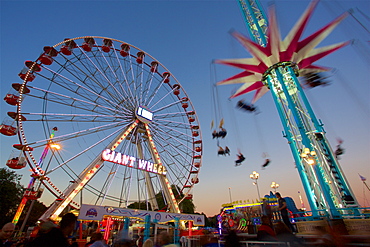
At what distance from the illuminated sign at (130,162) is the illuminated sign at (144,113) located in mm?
3637

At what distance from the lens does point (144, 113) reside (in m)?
16.5

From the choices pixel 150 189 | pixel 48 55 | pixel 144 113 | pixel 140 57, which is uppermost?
pixel 140 57

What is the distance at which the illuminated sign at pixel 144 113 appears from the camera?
16.1 metres

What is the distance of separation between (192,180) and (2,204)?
71.3ft

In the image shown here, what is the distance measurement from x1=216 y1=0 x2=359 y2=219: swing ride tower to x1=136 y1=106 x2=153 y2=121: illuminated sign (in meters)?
6.98

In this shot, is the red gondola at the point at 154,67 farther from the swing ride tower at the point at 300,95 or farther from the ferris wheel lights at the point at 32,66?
the ferris wheel lights at the point at 32,66

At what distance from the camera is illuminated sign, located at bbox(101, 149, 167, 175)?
12759 millimetres

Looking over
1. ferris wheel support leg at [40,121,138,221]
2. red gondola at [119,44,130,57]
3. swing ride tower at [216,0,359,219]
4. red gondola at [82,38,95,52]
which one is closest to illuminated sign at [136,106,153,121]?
ferris wheel support leg at [40,121,138,221]

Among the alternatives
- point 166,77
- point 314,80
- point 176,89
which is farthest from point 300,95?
point 166,77

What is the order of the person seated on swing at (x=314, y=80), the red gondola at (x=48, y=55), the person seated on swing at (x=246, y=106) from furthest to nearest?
the person seated on swing at (x=246, y=106), the red gondola at (x=48, y=55), the person seated on swing at (x=314, y=80)

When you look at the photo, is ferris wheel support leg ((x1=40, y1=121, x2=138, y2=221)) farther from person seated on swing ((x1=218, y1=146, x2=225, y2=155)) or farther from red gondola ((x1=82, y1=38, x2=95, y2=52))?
red gondola ((x1=82, y1=38, x2=95, y2=52))

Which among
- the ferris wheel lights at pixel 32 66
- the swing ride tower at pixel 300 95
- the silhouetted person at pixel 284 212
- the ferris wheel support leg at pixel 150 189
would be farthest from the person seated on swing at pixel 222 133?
the ferris wheel lights at pixel 32 66

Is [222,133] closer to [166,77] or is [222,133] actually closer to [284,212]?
[284,212]

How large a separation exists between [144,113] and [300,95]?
1138 centimetres
